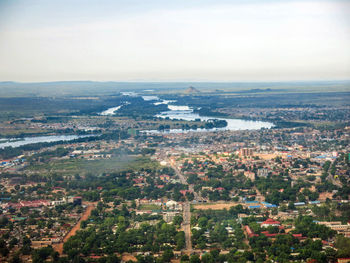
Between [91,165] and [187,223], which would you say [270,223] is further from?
[91,165]

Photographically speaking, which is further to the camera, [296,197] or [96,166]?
Result: [96,166]

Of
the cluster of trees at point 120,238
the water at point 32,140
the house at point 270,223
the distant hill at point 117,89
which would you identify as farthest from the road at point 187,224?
the distant hill at point 117,89

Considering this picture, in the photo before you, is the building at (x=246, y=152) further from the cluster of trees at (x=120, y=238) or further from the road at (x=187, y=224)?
the cluster of trees at (x=120, y=238)

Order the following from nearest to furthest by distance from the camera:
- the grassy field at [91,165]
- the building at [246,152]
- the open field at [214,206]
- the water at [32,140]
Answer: the open field at [214,206], the grassy field at [91,165], the building at [246,152], the water at [32,140]

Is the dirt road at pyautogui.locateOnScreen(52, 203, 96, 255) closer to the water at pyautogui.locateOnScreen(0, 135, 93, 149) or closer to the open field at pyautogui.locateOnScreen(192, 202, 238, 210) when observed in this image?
the open field at pyautogui.locateOnScreen(192, 202, 238, 210)

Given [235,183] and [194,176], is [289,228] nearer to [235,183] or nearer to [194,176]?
[235,183]

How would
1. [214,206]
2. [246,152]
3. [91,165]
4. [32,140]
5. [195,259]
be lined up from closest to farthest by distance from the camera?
1. [195,259]
2. [214,206]
3. [91,165]
4. [246,152]
5. [32,140]

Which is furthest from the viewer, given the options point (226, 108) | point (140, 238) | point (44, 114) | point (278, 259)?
point (226, 108)

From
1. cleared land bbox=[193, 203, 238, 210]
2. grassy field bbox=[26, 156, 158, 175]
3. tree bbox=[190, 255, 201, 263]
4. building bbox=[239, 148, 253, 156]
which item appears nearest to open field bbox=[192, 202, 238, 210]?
cleared land bbox=[193, 203, 238, 210]

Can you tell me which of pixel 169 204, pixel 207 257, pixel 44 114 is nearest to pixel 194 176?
pixel 169 204

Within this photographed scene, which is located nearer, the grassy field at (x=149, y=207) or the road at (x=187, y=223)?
the road at (x=187, y=223)

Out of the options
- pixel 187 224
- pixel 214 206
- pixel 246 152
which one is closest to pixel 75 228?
pixel 187 224
